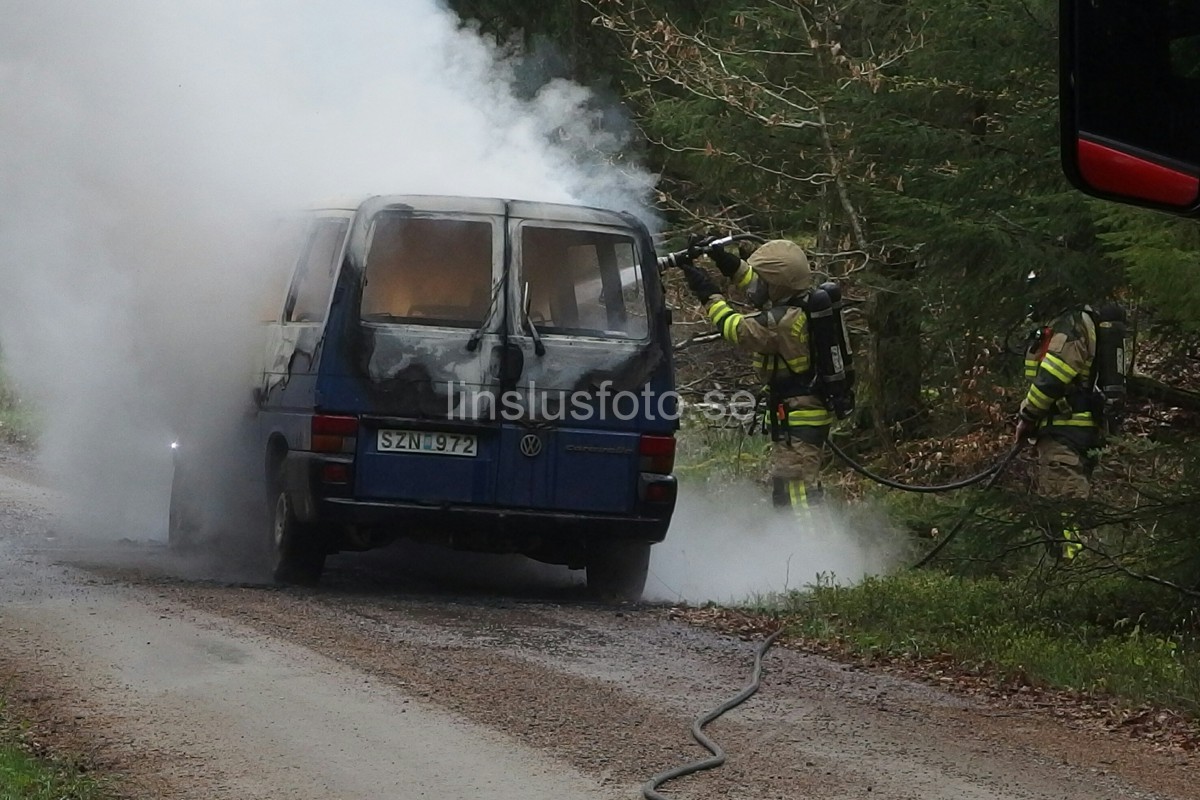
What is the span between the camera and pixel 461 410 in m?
10.0

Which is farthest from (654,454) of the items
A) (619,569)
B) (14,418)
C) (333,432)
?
(14,418)

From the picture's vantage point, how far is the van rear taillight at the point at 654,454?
403 inches

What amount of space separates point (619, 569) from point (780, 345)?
2.18m

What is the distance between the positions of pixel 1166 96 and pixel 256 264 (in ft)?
31.4

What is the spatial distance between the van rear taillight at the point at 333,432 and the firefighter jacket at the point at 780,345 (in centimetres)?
290

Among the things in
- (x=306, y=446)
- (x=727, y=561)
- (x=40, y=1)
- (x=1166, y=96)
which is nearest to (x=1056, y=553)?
(x=727, y=561)

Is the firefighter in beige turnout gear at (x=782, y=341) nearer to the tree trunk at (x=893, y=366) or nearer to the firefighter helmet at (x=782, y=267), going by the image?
the firefighter helmet at (x=782, y=267)

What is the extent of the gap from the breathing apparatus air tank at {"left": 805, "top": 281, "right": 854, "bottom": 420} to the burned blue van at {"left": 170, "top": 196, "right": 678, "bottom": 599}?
1.58 m

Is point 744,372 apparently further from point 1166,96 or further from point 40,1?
point 1166,96

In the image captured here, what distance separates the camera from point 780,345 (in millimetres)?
12125

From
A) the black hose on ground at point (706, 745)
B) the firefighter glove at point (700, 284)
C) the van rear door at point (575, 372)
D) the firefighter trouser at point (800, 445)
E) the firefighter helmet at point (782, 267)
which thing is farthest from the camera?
the firefighter trouser at point (800, 445)

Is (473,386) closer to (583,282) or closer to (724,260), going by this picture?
(583,282)

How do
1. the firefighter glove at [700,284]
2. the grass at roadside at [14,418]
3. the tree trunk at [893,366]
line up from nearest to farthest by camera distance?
1. the firefighter glove at [700,284]
2. the tree trunk at [893,366]
3. the grass at roadside at [14,418]

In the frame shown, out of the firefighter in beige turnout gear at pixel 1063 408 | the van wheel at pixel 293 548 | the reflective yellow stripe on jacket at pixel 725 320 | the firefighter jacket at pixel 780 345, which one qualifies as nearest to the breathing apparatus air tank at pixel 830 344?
the firefighter jacket at pixel 780 345
